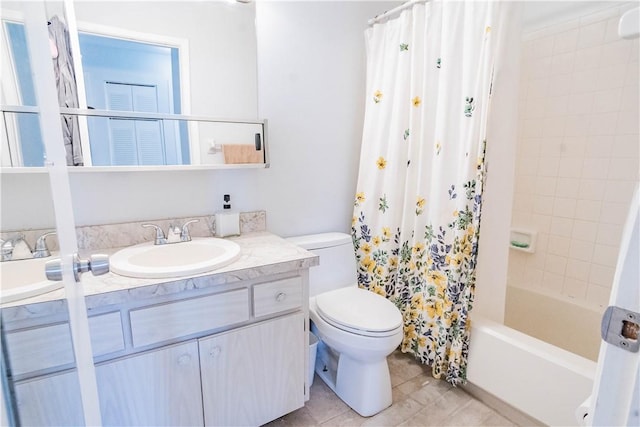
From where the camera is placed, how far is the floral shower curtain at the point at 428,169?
144 centimetres

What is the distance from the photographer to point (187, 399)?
1.15m

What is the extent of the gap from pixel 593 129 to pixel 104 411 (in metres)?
2.72

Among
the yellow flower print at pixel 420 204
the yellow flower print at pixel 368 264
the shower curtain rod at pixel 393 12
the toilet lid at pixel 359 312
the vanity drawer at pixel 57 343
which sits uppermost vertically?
the shower curtain rod at pixel 393 12

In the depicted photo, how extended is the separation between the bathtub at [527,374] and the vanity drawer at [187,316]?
112cm

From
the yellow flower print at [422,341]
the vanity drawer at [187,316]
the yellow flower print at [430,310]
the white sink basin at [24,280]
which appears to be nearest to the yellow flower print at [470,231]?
the yellow flower print at [430,310]

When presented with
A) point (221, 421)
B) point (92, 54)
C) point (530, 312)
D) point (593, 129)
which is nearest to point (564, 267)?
point (530, 312)

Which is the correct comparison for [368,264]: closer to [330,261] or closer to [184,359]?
[330,261]

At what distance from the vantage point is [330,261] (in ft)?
5.89

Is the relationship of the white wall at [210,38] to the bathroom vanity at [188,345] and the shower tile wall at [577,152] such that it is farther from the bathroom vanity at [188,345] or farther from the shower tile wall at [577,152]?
the shower tile wall at [577,152]

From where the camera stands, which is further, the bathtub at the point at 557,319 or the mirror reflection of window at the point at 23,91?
the bathtub at the point at 557,319

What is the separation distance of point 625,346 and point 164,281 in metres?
1.09

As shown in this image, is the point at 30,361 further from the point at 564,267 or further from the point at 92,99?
the point at 564,267

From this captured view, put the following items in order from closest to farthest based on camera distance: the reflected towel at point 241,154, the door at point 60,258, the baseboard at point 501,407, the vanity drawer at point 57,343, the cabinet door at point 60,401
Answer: the door at point 60,258 → the vanity drawer at point 57,343 → the cabinet door at point 60,401 → the baseboard at point 501,407 → the reflected towel at point 241,154

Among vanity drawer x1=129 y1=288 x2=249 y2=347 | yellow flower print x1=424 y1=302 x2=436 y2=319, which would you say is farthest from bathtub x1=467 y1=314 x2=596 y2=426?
vanity drawer x1=129 y1=288 x2=249 y2=347
